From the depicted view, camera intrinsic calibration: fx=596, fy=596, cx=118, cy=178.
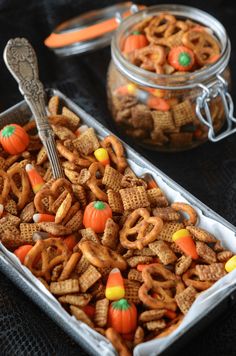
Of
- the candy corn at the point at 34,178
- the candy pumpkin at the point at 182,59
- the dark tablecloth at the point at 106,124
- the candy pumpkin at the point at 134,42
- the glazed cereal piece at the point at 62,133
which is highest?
the candy pumpkin at the point at 134,42

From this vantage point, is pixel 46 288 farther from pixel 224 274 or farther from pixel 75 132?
pixel 75 132

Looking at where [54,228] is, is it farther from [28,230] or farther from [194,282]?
[194,282]

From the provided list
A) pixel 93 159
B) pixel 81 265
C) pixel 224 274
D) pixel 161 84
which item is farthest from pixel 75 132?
pixel 224 274

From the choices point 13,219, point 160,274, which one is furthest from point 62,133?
point 160,274

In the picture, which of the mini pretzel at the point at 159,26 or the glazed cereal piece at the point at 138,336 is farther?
the mini pretzel at the point at 159,26

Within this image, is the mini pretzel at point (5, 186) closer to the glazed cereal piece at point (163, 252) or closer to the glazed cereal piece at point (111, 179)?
the glazed cereal piece at point (111, 179)

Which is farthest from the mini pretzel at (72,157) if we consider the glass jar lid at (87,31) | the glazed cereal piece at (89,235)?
the glass jar lid at (87,31)
